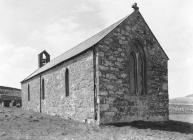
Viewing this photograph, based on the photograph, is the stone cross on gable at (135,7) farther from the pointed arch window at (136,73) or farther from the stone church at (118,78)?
A: the pointed arch window at (136,73)

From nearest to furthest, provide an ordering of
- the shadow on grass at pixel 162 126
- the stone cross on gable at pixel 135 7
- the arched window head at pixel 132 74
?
the shadow on grass at pixel 162 126 < the arched window head at pixel 132 74 < the stone cross on gable at pixel 135 7

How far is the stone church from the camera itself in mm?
17641

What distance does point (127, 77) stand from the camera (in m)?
18.9

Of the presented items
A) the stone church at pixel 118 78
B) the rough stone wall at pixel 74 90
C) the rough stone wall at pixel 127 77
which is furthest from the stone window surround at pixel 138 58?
the rough stone wall at pixel 74 90

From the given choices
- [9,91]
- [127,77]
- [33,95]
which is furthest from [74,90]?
[9,91]

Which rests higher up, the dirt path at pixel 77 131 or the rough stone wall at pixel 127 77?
the rough stone wall at pixel 127 77

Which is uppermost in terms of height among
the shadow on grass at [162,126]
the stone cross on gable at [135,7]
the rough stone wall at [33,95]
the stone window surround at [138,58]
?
the stone cross on gable at [135,7]

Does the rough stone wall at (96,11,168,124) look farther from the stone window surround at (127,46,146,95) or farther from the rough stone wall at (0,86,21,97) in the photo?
the rough stone wall at (0,86,21,97)

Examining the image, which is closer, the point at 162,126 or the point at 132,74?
the point at 162,126

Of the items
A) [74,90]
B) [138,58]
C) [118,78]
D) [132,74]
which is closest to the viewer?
[118,78]

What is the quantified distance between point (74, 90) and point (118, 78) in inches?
137

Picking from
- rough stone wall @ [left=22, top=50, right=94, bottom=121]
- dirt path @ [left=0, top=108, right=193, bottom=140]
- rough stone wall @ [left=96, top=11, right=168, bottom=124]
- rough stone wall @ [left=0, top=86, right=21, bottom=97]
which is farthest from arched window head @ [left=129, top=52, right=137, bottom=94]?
rough stone wall @ [left=0, top=86, right=21, bottom=97]

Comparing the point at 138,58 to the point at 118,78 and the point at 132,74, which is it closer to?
the point at 132,74

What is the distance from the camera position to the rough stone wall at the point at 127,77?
17.6 m
